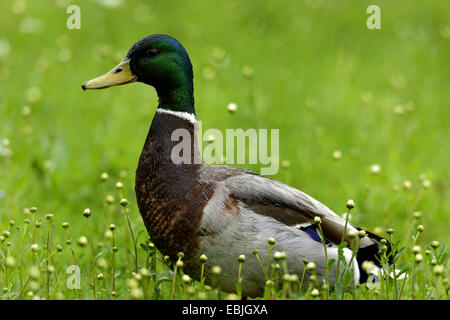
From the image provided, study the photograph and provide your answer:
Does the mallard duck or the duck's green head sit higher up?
the duck's green head

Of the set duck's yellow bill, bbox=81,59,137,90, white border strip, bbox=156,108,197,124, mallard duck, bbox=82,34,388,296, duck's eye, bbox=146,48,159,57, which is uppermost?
duck's eye, bbox=146,48,159,57

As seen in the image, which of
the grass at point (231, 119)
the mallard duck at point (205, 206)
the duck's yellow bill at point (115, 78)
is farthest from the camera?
the grass at point (231, 119)

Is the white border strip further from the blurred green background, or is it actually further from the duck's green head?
the blurred green background

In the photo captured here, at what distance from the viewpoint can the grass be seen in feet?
12.0

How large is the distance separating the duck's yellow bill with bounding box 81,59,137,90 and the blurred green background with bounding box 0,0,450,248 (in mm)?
844

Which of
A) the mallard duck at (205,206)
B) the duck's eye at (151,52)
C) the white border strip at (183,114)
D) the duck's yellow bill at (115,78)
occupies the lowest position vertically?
the mallard duck at (205,206)

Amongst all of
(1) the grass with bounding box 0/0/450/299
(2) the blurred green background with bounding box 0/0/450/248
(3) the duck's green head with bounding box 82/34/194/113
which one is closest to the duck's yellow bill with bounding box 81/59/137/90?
(3) the duck's green head with bounding box 82/34/194/113

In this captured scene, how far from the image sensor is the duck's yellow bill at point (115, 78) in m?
3.35

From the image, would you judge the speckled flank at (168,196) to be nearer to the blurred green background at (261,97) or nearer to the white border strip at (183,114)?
the white border strip at (183,114)

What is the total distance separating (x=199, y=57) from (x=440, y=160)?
2976 millimetres

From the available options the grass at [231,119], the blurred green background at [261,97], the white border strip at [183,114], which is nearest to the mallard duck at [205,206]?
the white border strip at [183,114]

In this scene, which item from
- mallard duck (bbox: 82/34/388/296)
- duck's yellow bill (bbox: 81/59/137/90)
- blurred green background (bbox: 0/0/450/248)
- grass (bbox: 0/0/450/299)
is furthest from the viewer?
blurred green background (bbox: 0/0/450/248)

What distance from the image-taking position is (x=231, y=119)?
240 inches

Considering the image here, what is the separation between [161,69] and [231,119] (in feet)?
8.87
